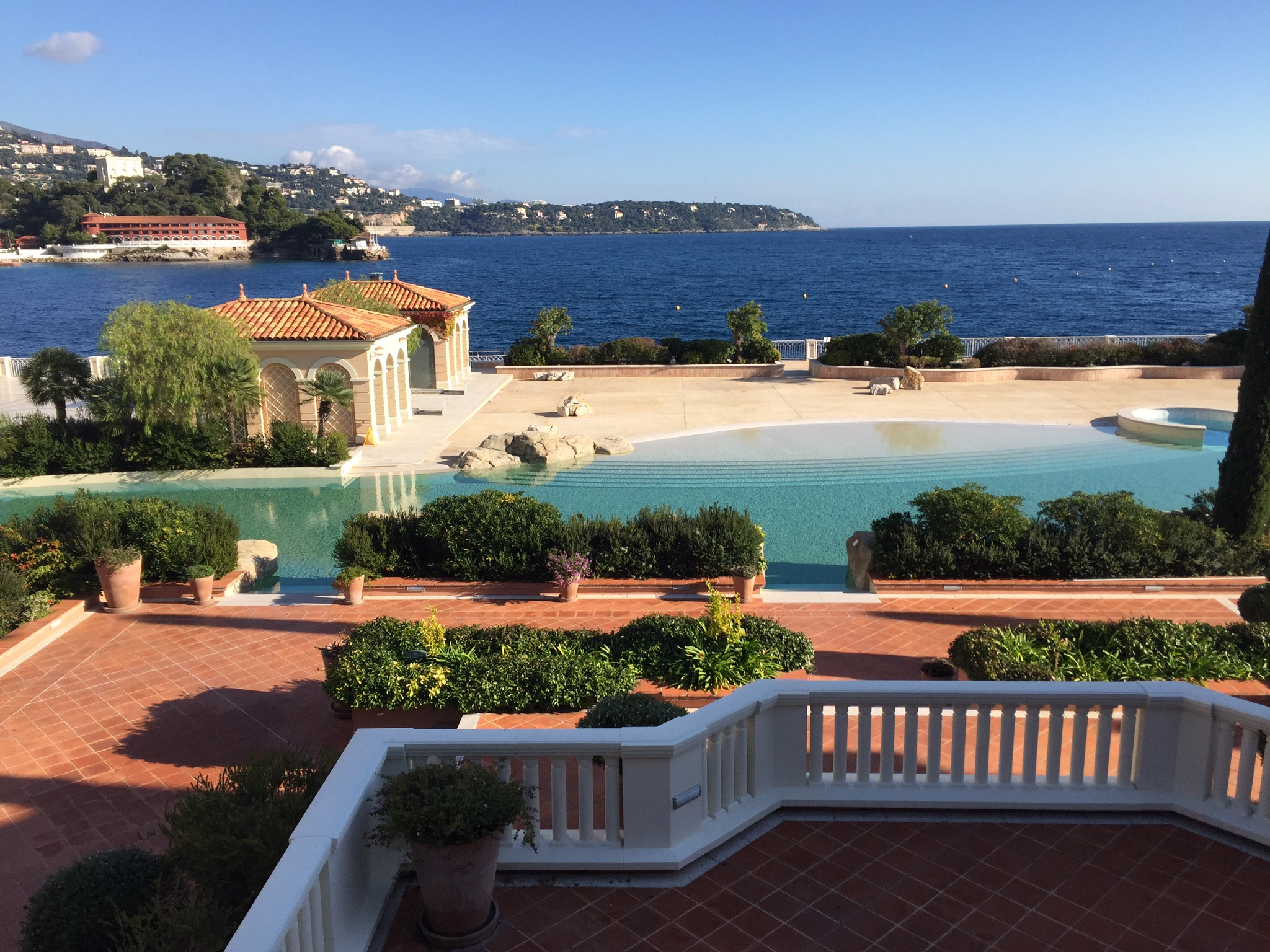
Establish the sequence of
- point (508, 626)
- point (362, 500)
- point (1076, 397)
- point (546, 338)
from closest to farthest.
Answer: point (508, 626) → point (362, 500) → point (1076, 397) → point (546, 338)

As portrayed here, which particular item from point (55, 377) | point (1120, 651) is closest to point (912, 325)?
point (55, 377)

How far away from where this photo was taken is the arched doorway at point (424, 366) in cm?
3198

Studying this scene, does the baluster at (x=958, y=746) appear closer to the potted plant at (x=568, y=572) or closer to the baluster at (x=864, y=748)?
the baluster at (x=864, y=748)

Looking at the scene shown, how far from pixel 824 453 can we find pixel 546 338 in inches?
653

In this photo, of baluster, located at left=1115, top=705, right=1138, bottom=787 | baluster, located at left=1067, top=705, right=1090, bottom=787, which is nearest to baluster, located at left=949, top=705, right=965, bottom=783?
baluster, located at left=1067, top=705, right=1090, bottom=787

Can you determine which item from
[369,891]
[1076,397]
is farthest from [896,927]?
[1076,397]

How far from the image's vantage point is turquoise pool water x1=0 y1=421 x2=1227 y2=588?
705 inches

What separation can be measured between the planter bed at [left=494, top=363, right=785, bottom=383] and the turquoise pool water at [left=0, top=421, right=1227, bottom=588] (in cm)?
986

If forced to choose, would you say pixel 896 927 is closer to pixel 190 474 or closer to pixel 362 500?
pixel 362 500

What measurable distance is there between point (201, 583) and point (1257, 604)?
40.4ft

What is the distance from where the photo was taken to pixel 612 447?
2366 centimetres

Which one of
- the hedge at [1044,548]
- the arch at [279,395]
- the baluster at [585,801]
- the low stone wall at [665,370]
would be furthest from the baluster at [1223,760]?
the low stone wall at [665,370]

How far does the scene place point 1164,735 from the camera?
6.28 m

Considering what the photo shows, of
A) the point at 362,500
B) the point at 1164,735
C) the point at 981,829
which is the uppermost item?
the point at 1164,735
